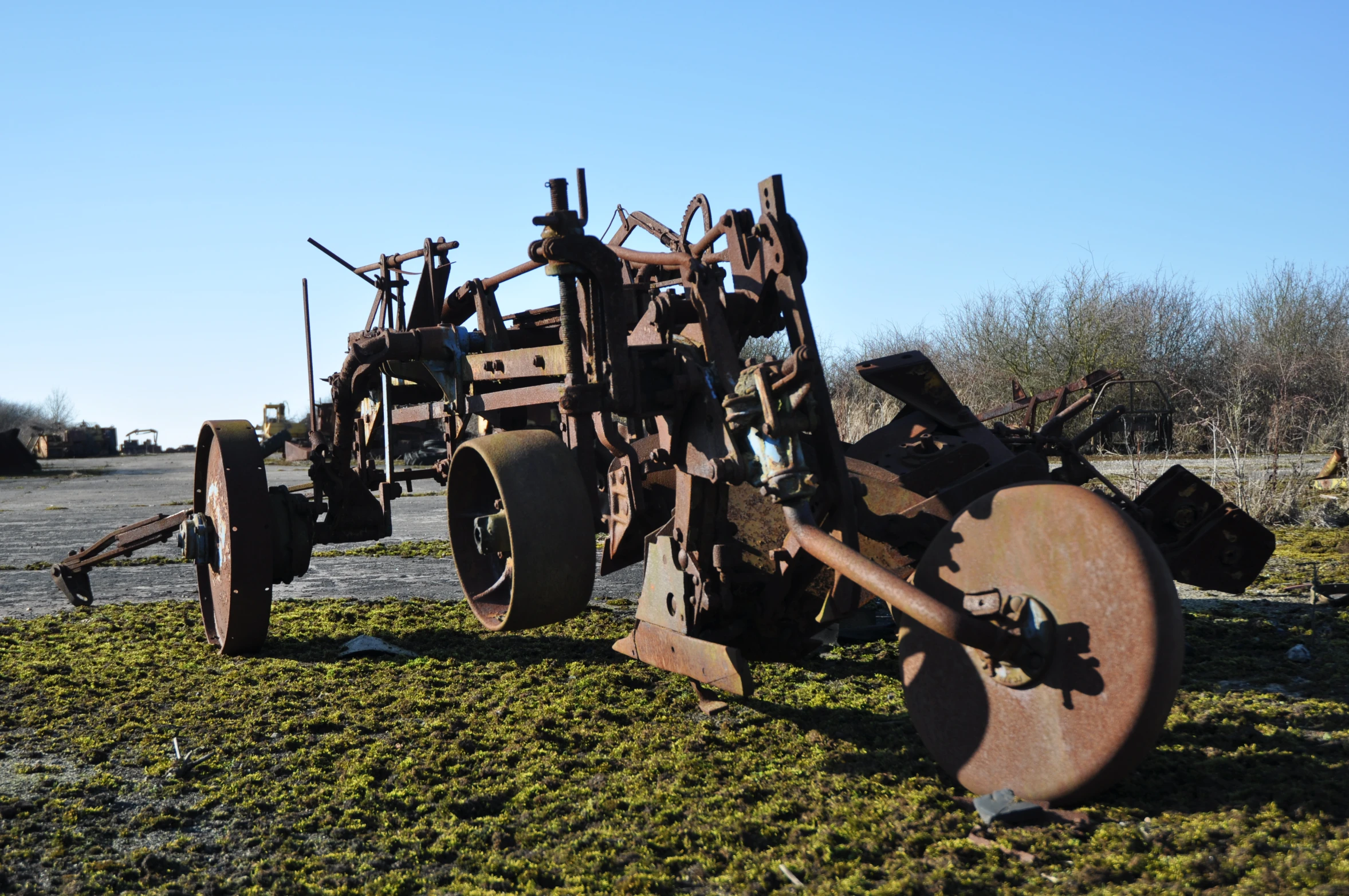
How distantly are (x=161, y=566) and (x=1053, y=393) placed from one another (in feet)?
26.1

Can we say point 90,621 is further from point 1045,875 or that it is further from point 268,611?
Answer: point 1045,875

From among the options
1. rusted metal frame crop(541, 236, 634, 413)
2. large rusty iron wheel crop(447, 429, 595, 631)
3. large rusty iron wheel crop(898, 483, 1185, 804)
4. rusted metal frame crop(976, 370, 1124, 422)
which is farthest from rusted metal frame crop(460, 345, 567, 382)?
rusted metal frame crop(976, 370, 1124, 422)

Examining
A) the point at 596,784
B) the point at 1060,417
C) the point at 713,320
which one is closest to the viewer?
the point at 596,784

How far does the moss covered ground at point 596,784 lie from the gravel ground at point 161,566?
2.15 meters

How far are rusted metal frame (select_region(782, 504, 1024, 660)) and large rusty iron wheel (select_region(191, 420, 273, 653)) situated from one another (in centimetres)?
331

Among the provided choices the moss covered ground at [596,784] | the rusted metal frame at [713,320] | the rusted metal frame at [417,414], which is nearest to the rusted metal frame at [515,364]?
the rusted metal frame at [713,320]

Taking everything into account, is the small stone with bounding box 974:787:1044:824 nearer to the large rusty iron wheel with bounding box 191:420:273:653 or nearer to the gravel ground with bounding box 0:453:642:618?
the large rusty iron wheel with bounding box 191:420:273:653

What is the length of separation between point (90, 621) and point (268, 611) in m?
2.00

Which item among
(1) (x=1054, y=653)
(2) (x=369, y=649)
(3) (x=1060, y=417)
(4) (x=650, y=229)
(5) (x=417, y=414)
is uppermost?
(4) (x=650, y=229)

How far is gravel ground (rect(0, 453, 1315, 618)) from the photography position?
7523 mm

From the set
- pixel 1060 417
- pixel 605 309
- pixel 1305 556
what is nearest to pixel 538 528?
pixel 605 309

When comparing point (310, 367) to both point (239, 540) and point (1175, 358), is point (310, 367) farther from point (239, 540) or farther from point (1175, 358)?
point (1175, 358)

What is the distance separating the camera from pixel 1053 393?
541cm

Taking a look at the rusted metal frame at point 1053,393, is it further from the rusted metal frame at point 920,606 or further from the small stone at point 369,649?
the small stone at point 369,649
